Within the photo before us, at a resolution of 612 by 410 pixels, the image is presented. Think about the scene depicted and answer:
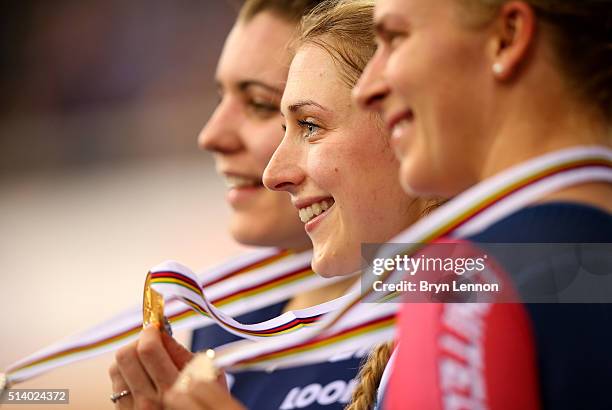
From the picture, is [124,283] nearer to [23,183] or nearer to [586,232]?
[23,183]

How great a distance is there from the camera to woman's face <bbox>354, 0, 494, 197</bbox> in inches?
34.8

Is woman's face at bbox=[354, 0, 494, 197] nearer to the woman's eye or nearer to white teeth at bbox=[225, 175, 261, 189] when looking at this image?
the woman's eye

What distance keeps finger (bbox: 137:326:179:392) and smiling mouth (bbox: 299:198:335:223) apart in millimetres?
371

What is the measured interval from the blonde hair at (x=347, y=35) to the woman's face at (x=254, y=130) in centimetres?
35

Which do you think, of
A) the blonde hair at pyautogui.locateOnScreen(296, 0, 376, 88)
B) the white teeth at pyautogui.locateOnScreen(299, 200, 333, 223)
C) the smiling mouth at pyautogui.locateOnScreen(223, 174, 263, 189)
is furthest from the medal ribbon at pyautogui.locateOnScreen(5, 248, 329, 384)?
the blonde hair at pyautogui.locateOnScreen(296, 0, 376, 88)

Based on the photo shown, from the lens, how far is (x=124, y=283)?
12.1 ft

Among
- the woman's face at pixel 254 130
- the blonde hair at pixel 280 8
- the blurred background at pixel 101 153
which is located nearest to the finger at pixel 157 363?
the woman's face at pixel 254 130

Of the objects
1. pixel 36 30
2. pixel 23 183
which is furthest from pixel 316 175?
pixel 36 30

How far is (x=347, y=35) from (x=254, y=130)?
50 cm

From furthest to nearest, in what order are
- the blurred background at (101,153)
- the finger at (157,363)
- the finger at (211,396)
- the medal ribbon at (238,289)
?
the blurred background at (101,153) < the medal ribbon at (238,289) < the finger at (157,363) < the finger at (211,396)

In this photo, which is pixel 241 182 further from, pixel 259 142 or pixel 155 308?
pixel 155 308

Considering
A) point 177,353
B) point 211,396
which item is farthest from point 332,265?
point 211,396

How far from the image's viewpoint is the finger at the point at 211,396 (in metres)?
0.92

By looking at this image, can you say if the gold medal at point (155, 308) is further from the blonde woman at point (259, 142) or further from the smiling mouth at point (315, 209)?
→ the blonde woman at point (259, 142)
